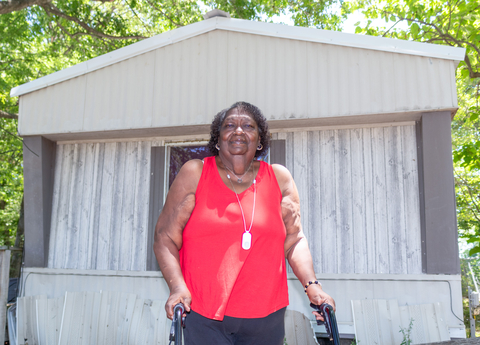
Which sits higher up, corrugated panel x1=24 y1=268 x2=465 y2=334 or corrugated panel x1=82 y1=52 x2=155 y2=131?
corrugated panel x1=82 y1=52 x2=155 y2=131

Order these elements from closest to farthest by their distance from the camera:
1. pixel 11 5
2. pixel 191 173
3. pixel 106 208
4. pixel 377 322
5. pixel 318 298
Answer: pixel 318 298 < pixel 191 173 < pixel 377 322 < pixel 106 208 < pixel 11 5

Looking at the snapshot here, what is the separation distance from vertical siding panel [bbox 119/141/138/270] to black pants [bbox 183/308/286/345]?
13.7ft

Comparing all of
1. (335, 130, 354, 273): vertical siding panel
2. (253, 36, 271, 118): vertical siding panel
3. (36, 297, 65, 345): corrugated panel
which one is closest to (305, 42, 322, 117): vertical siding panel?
(253, 36, 271, 118): vertical siding panel

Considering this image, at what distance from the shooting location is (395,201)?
16.9 feet

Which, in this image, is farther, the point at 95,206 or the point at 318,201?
the point at 95,206

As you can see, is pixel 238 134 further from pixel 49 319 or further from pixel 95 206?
pixel 95 206

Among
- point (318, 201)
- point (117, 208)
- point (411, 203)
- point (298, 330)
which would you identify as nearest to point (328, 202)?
point (318, 201)

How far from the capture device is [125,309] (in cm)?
517

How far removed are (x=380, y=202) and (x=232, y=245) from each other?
12.3ft

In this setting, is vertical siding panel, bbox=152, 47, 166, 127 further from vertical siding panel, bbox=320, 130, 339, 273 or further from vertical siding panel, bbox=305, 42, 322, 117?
vertical siding panel, bbox=320, 130, 339, 273

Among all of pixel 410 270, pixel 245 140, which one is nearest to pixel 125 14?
pixel 410 270

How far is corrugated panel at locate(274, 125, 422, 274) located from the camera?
5.07 meters

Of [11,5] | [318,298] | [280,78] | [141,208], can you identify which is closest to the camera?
[318,298]

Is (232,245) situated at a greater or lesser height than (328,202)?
lesser
